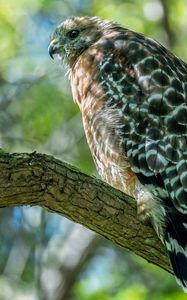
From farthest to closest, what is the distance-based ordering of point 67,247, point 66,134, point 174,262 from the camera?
point 66,134 < point 67,247 < point 174,262

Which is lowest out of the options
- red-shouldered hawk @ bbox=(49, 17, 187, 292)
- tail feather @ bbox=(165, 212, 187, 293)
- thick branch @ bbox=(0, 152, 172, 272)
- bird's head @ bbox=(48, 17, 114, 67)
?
tail feather @ bbox=(165, 212, 187, 293)

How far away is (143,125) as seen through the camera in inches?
289

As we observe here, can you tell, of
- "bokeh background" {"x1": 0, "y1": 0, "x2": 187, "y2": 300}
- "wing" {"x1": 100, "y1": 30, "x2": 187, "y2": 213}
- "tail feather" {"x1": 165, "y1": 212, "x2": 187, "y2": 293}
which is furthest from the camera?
"bokeh background" {"x1": 0, "y1": 0, "x2": 187, "y2": 300}

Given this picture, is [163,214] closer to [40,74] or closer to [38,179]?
[38,179]

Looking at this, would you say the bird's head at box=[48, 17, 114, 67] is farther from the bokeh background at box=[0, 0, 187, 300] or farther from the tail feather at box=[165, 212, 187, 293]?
the tail feather at box=[165, 212, 187, 293]

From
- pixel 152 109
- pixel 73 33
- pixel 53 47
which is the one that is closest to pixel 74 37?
pixel 73 33

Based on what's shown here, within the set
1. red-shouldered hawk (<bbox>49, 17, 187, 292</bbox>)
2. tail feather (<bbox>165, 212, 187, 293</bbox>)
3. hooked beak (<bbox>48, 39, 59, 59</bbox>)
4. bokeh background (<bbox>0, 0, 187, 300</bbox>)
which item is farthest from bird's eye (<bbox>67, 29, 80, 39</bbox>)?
tail feather (<bbox>165, 212, 187, 293</bbox>)

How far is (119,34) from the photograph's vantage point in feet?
26.5

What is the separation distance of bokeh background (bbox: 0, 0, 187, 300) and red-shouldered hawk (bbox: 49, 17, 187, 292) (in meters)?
2.62

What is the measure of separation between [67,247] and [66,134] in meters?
1.36

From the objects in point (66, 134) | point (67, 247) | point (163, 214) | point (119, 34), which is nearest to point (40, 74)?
point (66, 134)

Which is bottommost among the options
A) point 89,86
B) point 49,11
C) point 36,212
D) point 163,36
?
point 89,86

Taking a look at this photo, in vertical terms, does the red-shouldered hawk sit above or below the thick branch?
above

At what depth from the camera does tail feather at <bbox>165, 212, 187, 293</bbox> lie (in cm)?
663
